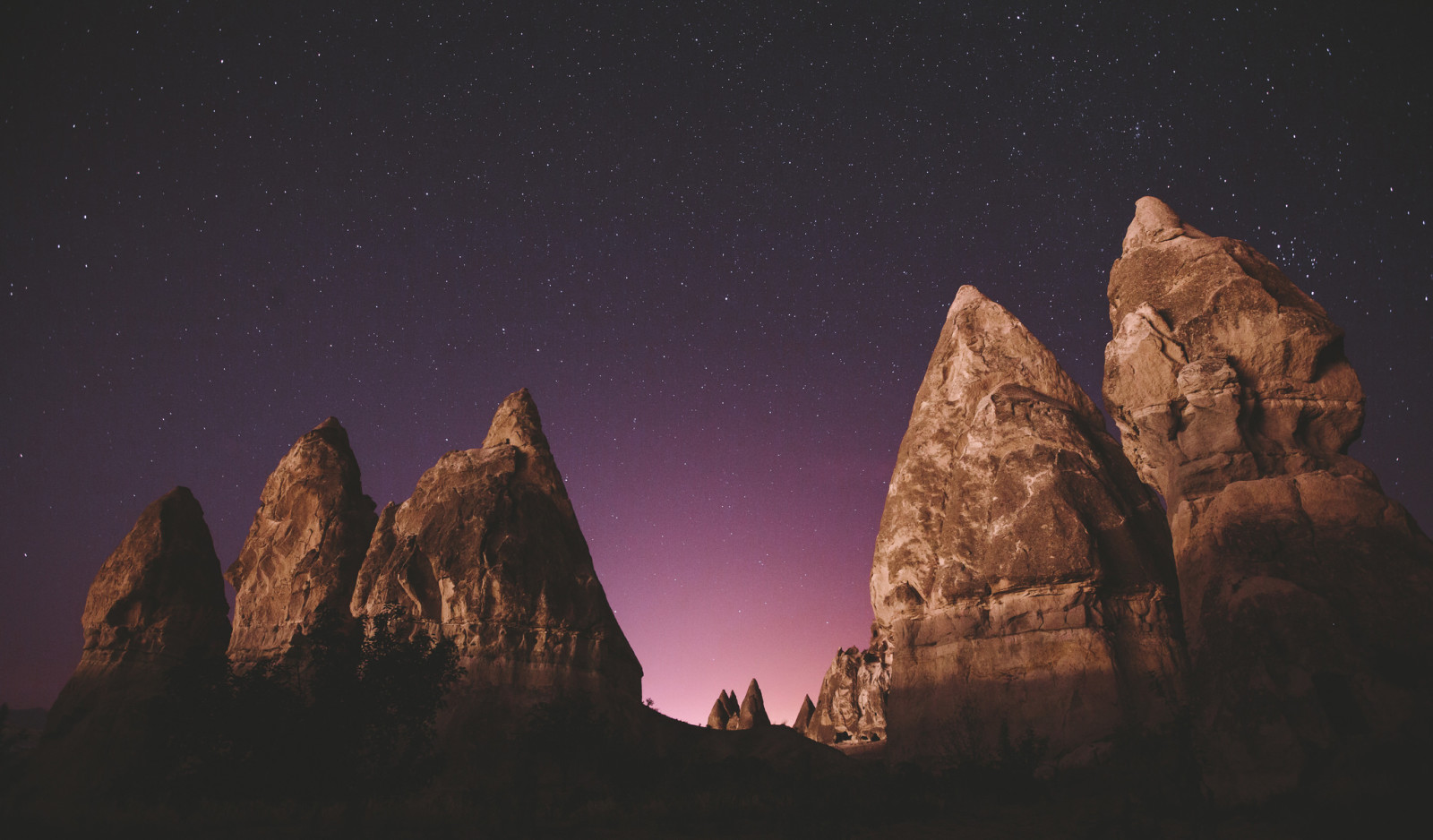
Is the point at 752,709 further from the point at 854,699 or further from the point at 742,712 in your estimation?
the point at 854,699

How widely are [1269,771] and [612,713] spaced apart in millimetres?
24358

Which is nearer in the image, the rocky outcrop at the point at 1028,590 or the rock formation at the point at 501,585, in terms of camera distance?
the rocky outcrop at the point at 1028,590

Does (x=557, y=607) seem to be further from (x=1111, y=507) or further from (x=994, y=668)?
(x=1111, y=507)

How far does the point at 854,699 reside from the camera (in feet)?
188

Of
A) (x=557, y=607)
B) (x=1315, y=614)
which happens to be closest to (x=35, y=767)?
(x=557, y=607)

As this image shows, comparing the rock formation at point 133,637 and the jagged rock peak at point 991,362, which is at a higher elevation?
the jagged rock peak at point 991,362

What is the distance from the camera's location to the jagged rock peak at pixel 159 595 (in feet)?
132

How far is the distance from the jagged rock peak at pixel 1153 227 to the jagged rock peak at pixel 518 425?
28.8 meters

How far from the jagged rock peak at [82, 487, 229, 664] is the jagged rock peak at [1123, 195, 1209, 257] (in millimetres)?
46902

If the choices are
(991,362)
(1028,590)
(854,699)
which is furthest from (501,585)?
(854,699)

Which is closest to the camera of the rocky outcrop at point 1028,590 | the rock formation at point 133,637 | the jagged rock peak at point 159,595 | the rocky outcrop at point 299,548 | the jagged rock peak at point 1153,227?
the rocky outcrop at point 1028,590

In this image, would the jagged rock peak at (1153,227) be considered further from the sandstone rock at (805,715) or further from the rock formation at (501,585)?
the sandstone rock at (805,715)

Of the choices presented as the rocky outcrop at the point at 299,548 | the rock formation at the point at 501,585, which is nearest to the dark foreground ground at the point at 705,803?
the rock formation at the point at 501,585

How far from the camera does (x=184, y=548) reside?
143ft
